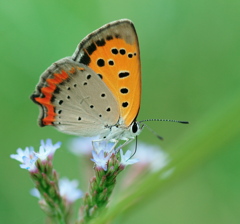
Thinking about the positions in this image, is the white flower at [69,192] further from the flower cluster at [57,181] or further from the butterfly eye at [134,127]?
the butterfly eye at [134,127]

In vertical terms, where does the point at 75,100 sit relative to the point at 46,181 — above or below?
above

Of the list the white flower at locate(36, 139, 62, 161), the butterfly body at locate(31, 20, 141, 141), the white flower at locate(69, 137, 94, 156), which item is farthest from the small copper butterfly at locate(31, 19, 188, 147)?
the white flower at locate(69, 137, 94, 156)

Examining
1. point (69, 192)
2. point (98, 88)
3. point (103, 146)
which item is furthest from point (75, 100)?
point (69, 192)

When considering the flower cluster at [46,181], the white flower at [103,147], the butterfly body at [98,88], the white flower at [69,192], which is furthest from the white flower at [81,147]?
the flower cluster at [46,181]

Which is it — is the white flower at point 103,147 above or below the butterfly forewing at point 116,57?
below

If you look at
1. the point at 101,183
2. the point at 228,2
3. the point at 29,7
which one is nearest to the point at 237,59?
the point at 228,2

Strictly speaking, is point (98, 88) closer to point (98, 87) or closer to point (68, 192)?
point (98, 87)
